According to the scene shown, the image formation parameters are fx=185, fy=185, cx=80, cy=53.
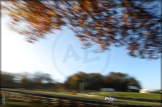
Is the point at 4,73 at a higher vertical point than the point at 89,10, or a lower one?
lower

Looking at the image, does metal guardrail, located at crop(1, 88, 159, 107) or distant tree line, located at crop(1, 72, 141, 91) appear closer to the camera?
distant tree line, located at crop(1, 72, 141, 91)

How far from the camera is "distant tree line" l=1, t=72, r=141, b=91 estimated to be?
461cm

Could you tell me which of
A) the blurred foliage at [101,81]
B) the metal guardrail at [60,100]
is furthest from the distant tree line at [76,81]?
the metal guardrail at [60,100]

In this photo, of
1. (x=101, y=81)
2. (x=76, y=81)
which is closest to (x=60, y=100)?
(x=76, y=81)

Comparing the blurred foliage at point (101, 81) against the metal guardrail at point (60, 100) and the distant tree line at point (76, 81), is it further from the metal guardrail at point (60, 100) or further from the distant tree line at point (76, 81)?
the metal guardrail at point (60, 100)

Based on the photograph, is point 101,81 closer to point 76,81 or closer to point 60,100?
point 76,81

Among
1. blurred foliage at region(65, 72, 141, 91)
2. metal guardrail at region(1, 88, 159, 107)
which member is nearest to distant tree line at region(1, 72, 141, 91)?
blurred foliage at region(65, 72, 141, 91)

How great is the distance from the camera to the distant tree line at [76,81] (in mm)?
4609

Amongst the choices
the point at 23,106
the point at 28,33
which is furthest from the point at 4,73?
the point at 28,33

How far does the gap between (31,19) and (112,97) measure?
2.82 m

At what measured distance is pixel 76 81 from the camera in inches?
197

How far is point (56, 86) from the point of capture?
522cm

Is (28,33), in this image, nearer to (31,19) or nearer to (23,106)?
(31,19)

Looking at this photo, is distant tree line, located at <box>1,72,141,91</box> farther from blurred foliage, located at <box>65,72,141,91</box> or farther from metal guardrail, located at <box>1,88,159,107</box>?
metal guardrail, located at <box>1,88,159,107</box>
